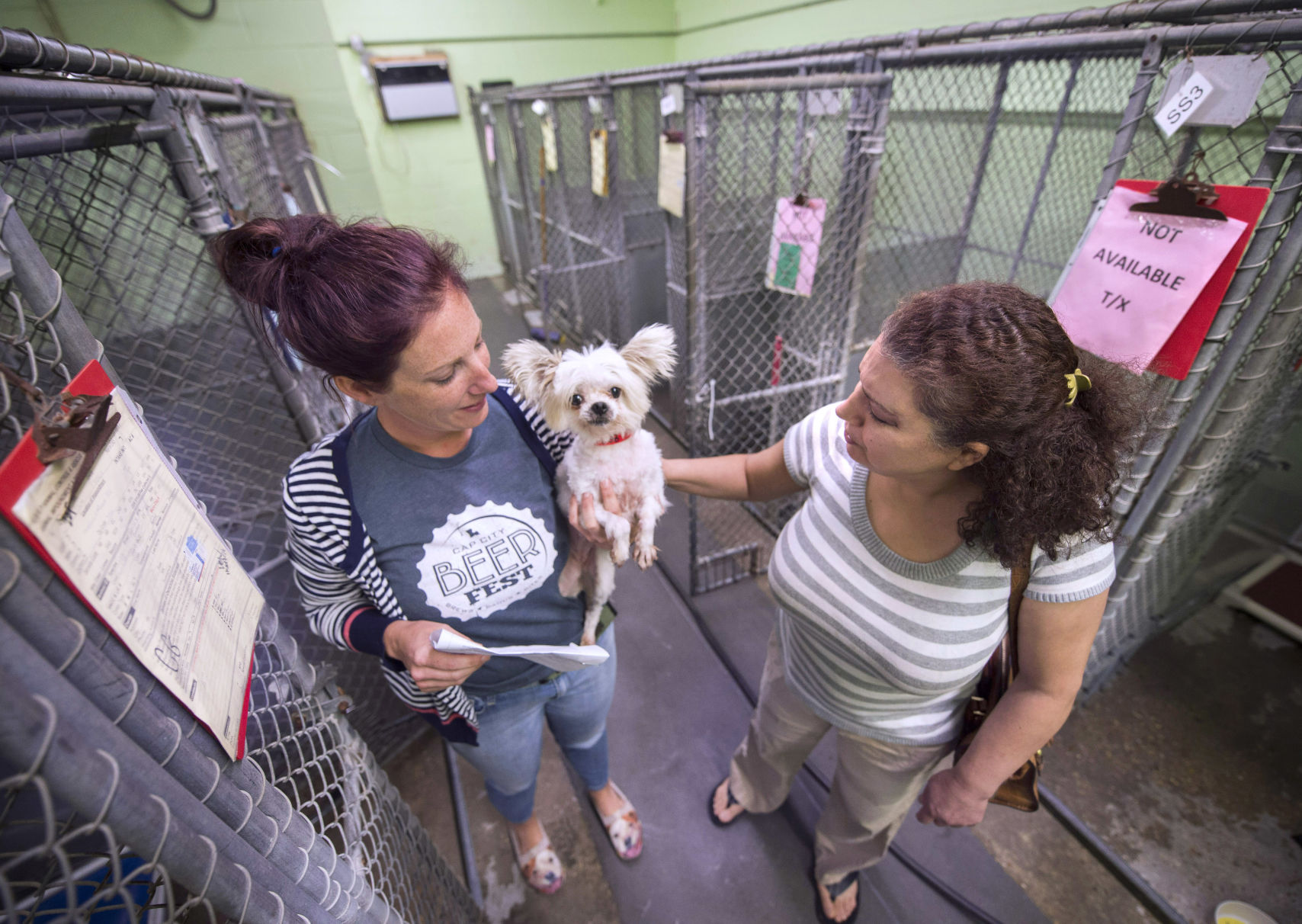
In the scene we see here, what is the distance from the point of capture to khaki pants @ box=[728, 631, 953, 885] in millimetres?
1259

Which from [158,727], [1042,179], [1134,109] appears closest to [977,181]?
[1042,179]

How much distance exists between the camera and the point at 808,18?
4.17 meters

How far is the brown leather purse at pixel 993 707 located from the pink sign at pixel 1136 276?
2.56 feet

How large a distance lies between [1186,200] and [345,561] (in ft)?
6.37

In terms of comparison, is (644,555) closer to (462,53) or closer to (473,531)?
(473,531)

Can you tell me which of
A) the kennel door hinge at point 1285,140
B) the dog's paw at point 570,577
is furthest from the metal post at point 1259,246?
the dog's paw at point 570,577

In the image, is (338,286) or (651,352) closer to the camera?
(338,286)

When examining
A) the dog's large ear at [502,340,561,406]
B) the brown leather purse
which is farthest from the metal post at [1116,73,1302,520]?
the dog's large ear at [502,340,561,406]

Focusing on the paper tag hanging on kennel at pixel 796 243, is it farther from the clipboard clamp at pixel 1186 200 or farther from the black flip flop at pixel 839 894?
the black flip flop at pixel 839 894

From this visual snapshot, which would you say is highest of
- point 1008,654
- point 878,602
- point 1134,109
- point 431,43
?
point 431,43

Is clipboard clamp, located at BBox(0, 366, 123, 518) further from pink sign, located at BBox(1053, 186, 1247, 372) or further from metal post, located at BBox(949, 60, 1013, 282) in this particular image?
metal post, located at BBox(949, 60, 1013, 282)

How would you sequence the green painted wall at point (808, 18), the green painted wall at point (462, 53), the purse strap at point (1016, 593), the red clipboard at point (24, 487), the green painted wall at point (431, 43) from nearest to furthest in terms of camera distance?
the red clipboard at point (24, 487) → the purse strap at point (1016, 593) → the green painted wall at point (808, 18) → the green painted wall at point (431, 43) → the green painted wall at point (462, 53)

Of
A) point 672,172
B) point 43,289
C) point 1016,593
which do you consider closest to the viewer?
point 43,289

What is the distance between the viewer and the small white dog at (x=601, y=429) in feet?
3.97
